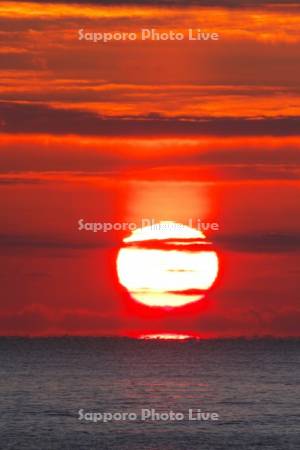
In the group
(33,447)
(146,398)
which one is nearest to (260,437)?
Answer: (33,447)

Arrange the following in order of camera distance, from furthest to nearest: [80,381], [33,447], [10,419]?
[80,381], [10,419], [33,447]

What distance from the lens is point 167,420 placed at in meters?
132

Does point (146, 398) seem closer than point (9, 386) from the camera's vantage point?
Yes

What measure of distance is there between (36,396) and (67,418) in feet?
104

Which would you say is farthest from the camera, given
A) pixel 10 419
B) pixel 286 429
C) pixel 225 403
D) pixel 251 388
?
pixel 251 388

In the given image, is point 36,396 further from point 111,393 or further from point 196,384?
point 196,384

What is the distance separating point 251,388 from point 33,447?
235 ft

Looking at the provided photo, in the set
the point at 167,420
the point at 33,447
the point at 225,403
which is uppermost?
the point at 225,403

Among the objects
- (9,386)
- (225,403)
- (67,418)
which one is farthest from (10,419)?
→ (9,386)

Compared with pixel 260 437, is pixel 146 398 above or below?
above

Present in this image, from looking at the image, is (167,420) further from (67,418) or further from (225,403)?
(225,403)

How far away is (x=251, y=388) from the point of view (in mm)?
180875

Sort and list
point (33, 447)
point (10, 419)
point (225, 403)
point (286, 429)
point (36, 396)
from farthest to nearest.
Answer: point (36, 396)
point (225, 403)
point (10, 419)
point (286, 429)
point (33, 447)

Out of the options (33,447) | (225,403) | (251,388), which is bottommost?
(33,447)
